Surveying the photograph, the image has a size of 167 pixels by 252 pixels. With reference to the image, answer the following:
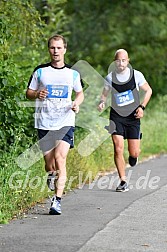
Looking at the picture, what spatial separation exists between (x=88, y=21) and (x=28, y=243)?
2804cm

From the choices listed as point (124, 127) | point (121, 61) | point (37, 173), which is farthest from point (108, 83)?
point (37, 173)

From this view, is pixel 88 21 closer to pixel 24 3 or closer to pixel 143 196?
pixel 24 3

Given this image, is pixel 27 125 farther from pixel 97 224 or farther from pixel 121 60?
pixel 97 224

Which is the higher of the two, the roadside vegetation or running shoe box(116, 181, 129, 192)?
the roadside vegetation

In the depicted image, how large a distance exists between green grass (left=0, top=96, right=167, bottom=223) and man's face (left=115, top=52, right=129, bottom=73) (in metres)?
1.62

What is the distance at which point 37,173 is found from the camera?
460 inches

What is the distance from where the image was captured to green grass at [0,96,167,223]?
10188 millimetres

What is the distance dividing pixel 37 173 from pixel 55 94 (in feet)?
5.44

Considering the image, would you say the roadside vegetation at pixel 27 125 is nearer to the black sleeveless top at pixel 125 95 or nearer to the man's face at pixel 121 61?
the black sleeveless top at pixel 125 95

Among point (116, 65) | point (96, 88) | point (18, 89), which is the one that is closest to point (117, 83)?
point (116, 65)

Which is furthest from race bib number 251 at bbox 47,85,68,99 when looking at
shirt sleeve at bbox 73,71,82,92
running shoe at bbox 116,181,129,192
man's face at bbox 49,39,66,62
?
running shoe at bbox 116,181,129,192

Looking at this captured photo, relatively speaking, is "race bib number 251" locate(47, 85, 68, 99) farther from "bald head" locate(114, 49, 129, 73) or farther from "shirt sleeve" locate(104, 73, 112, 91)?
"shirt sleeve" locate(104, 73, 112, 91)

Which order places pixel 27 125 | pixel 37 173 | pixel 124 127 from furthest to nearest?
pixel 27 125 < pixel 124 127 < pixel 37 173

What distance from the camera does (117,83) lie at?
1235 cm
